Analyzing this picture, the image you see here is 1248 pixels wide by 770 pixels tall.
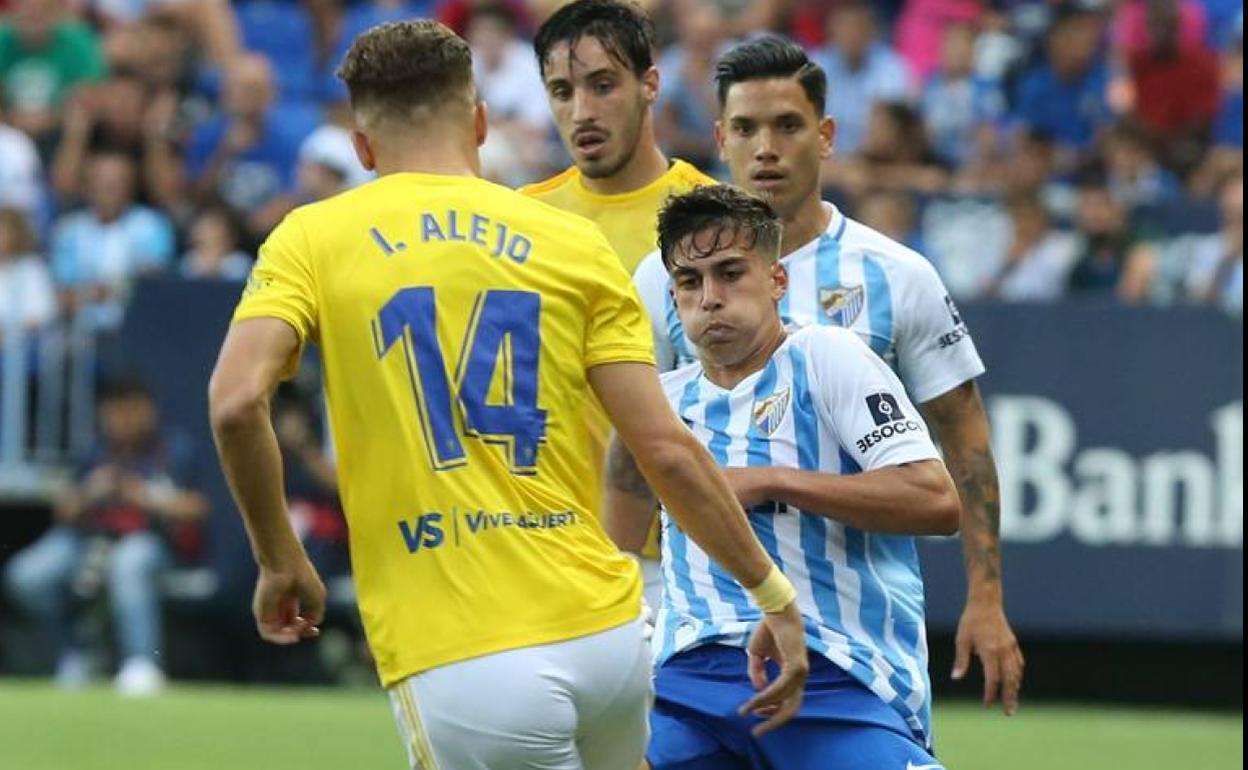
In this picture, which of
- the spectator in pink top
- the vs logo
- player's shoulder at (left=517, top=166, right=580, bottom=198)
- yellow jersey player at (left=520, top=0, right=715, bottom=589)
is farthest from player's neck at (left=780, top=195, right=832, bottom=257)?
the spectator in pink top

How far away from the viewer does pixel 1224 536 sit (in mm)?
13070

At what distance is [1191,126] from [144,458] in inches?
246

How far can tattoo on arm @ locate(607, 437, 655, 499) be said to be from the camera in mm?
6020

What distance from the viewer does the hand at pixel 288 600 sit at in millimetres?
4938

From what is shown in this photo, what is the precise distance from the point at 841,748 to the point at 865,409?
73 cm

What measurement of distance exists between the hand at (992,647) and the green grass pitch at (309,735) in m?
4.70

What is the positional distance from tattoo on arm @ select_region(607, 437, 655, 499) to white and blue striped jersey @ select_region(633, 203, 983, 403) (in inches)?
12.5

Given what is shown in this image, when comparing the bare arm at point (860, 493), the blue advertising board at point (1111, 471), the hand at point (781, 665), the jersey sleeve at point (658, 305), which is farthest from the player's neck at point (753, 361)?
the blue advertising board at point (1111, 471)

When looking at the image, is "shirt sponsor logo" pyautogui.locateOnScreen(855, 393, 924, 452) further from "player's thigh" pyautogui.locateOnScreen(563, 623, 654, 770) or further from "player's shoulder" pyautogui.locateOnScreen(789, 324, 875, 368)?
"player's thigh" pyautogui.locateOnScreen(563, 623, 654, 770)

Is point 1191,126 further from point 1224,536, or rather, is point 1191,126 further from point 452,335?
point 452,335

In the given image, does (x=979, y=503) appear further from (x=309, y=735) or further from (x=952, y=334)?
(x=309, y=735)

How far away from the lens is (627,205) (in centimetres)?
711

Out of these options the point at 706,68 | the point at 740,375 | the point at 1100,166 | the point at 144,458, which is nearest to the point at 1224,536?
the point at 1100,166

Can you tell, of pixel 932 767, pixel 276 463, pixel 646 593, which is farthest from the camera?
pixel 646 593
